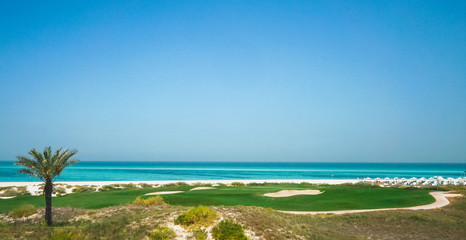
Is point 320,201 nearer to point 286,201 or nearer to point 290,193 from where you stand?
point 286,201

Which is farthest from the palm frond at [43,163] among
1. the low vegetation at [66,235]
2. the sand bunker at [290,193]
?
the sand bunker at [290,193]

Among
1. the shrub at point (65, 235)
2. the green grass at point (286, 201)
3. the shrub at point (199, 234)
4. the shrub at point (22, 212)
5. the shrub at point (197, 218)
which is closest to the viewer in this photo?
the shrub at point (65, 235)

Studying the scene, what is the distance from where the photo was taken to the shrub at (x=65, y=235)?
1270 centimetres

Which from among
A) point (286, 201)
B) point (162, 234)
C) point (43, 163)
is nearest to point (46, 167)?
point (43, 163)

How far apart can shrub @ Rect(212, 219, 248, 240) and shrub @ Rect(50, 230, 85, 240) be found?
5220mm

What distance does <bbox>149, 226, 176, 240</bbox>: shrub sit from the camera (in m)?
13.1

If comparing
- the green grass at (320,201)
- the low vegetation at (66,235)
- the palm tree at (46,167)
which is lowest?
the green grass at (320,201)

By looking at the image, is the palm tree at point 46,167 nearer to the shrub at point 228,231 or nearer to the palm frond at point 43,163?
the palm frond at point 43,163

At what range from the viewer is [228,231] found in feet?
43.8

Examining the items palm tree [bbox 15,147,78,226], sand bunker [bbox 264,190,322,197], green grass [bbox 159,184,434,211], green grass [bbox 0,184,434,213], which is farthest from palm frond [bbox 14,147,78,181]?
sand bunker [bbox 264,190,322,197]

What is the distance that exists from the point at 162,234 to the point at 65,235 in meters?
3.63

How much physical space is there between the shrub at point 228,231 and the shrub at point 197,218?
0.72 metres

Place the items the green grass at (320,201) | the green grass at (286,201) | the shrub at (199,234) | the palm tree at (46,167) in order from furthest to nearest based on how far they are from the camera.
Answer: the green grass at (320,201) → the green grass at (286,201) → the palm tree at (46,167) → the shrub at (199,234)

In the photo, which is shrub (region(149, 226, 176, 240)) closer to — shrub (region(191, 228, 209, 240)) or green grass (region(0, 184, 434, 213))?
shrub (region(191, 228, 209, 240))
